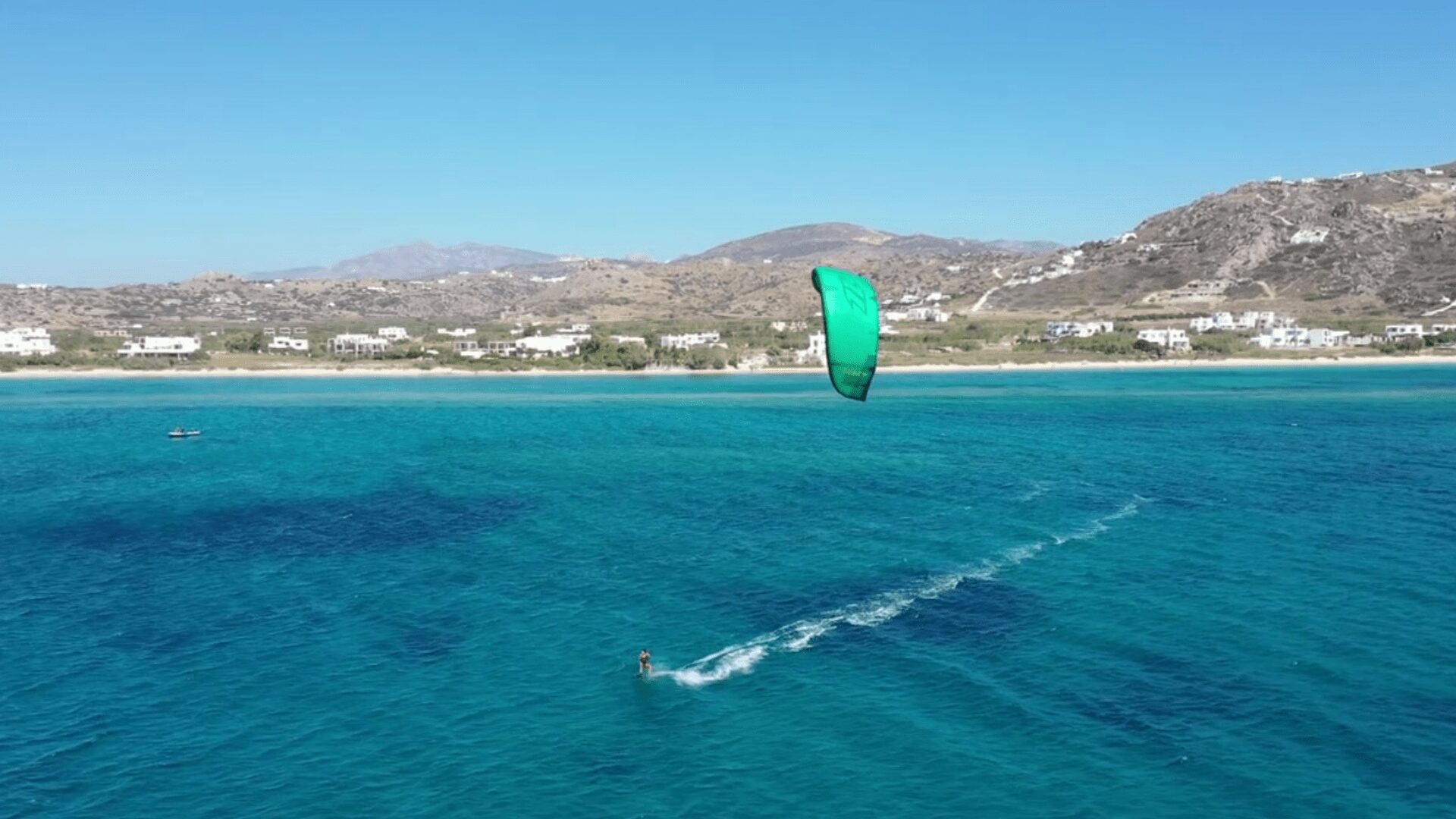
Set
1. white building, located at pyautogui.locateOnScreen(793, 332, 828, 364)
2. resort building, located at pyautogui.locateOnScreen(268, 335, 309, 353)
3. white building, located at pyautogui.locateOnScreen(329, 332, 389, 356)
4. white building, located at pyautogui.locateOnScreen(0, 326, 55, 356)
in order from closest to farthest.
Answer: white building, located at pyautogui.locateOnScreen(793, 332, 828, 364) < white building, located at pyautogui.locateOnScreen(0, 326, 55, 356) < white building, located at pyautogui.locateOnScreen(329, 332, 389, 356) < resort building, located at pyautogui.locateOnScreen(268, 335, 309, 353)

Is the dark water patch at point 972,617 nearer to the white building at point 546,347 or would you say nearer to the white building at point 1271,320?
the white building at point 546,347

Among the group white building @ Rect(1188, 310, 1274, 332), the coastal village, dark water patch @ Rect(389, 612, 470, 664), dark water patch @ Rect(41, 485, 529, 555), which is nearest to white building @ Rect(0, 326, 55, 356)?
the coastal village

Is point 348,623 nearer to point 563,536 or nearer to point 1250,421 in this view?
point 563,536

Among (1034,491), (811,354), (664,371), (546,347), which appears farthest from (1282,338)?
(1034,491)

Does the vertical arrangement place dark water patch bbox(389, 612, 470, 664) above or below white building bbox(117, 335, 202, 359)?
below

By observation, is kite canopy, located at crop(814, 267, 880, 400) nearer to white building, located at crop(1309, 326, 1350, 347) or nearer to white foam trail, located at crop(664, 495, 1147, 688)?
white foam trail, located at crop(664, 495, 1147, 688)

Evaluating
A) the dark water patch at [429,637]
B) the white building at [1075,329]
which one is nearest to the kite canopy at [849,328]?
the dark water patch at [429,637]
